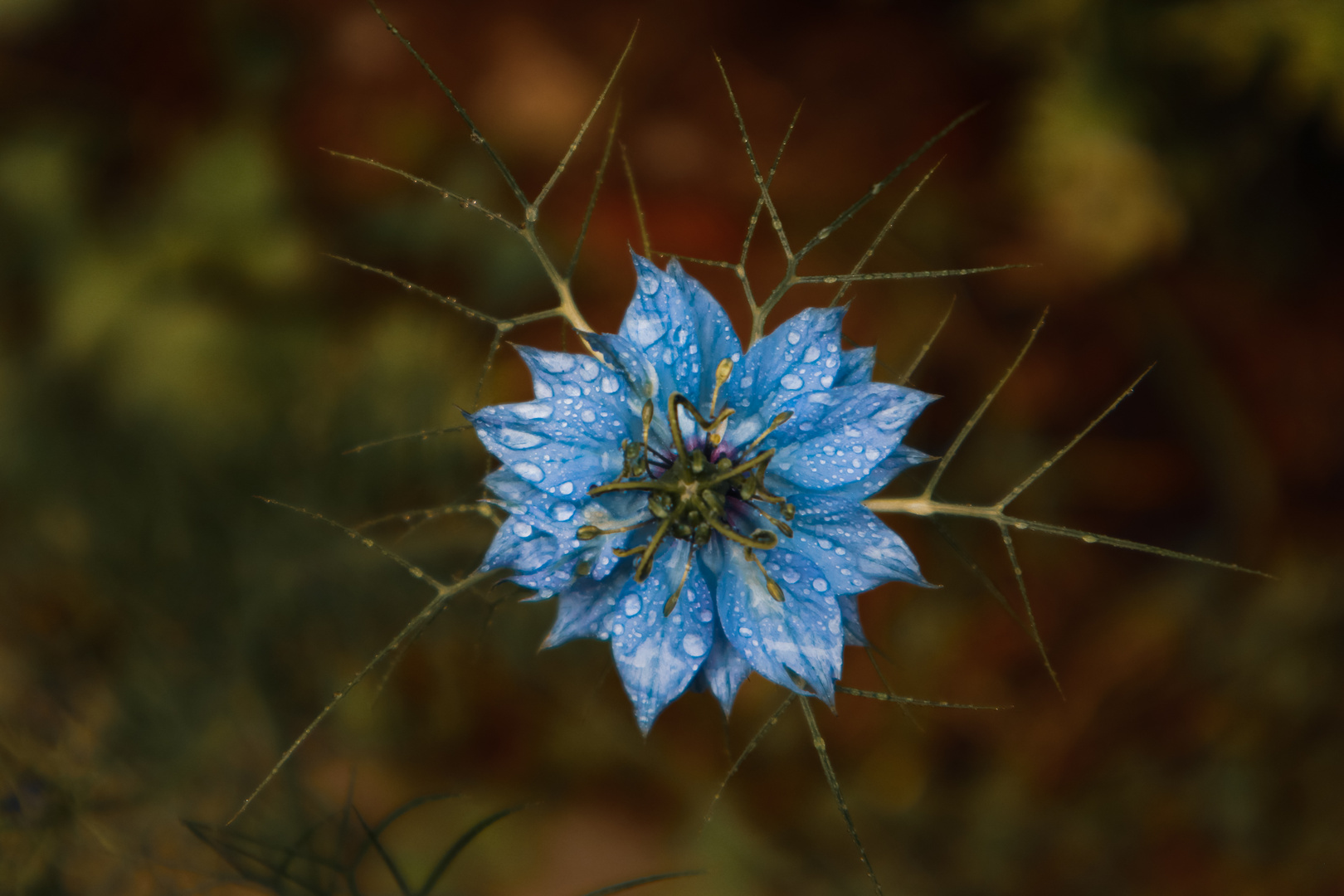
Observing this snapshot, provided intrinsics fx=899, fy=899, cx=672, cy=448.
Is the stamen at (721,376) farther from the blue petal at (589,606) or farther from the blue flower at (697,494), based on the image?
the blue petal at (589,606)

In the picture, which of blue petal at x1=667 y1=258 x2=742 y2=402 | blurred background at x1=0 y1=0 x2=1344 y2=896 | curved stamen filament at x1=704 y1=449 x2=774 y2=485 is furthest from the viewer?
blurred background at x1=0 y1=0 x2=1344 y2=896

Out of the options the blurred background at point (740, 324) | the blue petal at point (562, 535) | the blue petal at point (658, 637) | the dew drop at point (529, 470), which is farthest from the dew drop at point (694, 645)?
the blurred background at point (740, 324)

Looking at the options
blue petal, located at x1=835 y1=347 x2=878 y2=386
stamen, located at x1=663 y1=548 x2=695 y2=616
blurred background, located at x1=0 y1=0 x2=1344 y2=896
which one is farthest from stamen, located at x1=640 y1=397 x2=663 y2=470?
blurred background, located at x1=0 y1=0 x2=1344 y2=896

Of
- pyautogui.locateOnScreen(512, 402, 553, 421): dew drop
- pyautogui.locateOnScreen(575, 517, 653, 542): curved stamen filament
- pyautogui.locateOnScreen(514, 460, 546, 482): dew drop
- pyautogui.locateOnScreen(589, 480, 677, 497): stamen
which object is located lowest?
pyautogui.locateOnScreen(575, 517, 653, 542): curved stamen filament

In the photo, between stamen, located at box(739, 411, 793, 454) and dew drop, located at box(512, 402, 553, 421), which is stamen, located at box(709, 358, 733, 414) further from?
dew drop, located at box(512, 402, 553, 421)

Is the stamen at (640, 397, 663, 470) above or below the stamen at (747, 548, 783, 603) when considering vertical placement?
above

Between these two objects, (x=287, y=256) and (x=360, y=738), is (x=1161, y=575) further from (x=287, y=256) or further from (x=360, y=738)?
(x=287, y=256)

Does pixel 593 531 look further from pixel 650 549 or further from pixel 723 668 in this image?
pixel 723 668

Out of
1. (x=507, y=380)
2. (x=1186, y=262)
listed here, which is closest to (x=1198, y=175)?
(x=1186, y=262)
